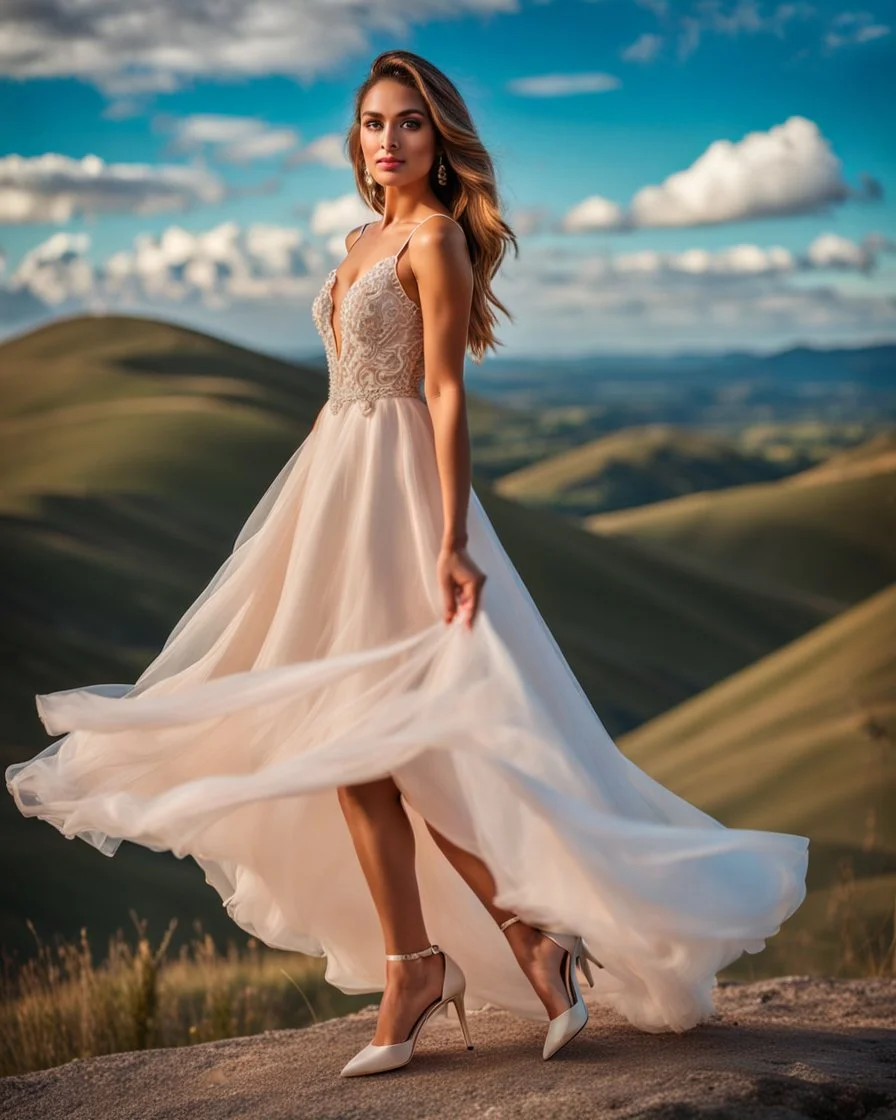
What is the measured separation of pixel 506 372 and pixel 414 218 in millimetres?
69910

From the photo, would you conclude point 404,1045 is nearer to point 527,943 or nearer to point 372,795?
point 527,943

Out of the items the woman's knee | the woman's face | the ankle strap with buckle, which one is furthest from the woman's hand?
the woman's face

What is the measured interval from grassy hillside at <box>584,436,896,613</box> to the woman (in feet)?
89.3

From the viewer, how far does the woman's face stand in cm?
286

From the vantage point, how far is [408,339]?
2857 mm

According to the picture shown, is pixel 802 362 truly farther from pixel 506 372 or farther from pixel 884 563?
pixel 884 563

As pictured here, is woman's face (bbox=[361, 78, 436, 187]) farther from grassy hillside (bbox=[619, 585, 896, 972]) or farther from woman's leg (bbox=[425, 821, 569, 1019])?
grassy hillside (bbox=[619, 585, 896, 972])

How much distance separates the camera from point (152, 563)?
1800cm

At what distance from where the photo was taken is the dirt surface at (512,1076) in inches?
96.7

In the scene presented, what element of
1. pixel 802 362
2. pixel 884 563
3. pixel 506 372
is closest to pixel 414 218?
pixel 884 563

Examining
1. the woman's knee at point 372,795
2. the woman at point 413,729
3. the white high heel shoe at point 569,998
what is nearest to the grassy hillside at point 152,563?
the woman at point 413,729

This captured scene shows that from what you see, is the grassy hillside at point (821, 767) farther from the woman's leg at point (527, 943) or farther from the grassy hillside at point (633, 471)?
the grassy hillside at point (633, 471)

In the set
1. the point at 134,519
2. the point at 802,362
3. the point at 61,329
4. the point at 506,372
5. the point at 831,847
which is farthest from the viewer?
the point at 506,372

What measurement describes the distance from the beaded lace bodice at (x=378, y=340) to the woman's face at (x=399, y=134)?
124 millimetres
